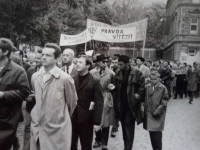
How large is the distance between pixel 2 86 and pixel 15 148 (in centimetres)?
203

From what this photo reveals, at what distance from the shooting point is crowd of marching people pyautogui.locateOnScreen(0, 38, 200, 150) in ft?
16.3

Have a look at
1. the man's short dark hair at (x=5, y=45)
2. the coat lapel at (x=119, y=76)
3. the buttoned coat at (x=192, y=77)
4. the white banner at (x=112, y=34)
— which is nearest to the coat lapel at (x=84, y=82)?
the man's short dark hair at (x=5, y=45)

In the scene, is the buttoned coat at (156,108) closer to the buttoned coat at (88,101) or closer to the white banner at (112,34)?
the buttoned coat at (88,101)

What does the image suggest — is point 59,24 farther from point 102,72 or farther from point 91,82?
point 91,82

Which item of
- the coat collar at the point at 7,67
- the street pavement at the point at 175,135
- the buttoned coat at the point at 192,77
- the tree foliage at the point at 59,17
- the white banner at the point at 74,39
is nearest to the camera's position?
the coat collar at the point at 7,67

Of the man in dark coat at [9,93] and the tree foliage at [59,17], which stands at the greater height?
the tree foliage at [59,17]

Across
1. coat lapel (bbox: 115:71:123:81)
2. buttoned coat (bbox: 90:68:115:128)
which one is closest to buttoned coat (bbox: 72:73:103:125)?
coat lapel (bbox: 115:71:123:81)

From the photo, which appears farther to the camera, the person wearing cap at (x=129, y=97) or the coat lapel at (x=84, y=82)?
the person wearing cap at (x=129, y=97)

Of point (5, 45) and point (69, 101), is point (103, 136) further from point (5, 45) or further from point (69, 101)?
point (5, 45)

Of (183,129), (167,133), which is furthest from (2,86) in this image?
(183,129)

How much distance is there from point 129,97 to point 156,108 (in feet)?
2.41

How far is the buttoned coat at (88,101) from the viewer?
6215mm

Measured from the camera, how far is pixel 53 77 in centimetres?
500

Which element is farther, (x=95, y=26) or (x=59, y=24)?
(x=59, y=24)
